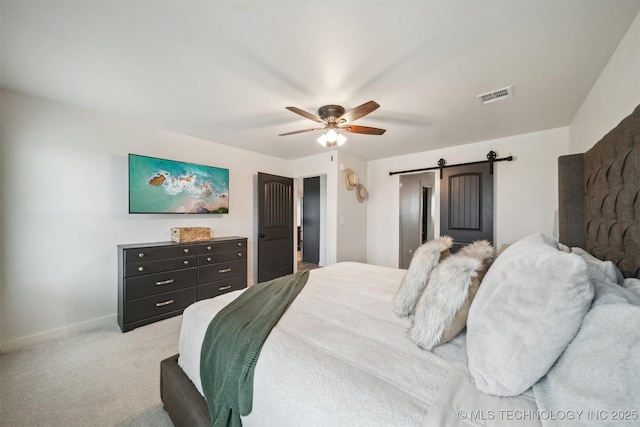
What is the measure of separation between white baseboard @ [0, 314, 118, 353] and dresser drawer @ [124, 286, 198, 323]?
0.46 meters

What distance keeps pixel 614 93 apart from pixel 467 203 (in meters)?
2.18

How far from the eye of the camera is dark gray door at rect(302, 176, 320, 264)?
579 centimetres

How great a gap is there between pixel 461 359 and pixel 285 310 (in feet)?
2.98

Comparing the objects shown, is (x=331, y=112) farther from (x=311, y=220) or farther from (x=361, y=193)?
(x=311, y=220)

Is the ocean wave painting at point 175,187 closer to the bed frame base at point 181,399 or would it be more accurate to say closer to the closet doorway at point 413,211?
Result: the bed frame base at point 181,399

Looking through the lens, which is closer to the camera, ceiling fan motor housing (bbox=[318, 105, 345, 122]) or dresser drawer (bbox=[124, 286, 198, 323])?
ceiling fan motor housing (bbox=[318, 105, 345, 122])

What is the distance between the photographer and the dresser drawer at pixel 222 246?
122 inches

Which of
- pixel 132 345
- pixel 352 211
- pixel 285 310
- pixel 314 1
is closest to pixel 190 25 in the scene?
pixel 314 1

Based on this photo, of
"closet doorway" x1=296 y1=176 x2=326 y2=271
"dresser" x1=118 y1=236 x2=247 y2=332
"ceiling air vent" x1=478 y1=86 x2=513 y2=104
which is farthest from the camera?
"closet doorway" x1=296 y1=176 x2=326 y2=271

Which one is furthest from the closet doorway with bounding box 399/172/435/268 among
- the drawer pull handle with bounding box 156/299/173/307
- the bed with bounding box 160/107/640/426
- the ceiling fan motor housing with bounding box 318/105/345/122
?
the drawer pull handle with bounding box 156/299/173/307

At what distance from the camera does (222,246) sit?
3279 mm

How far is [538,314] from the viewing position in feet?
2.30

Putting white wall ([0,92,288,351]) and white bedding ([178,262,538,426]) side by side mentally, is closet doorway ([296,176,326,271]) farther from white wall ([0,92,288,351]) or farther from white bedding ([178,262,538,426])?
white bedding ([178,262,538,426])

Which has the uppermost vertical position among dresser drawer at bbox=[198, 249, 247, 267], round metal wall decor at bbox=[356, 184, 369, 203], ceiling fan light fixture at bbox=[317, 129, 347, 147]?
ceiling fan light fixture at bbox=[317, 129, 347, 147]
